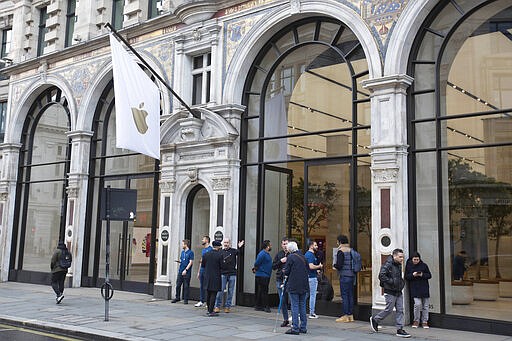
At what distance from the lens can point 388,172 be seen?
12.9 meters

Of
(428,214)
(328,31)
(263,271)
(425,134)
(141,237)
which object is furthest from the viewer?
(141,237)

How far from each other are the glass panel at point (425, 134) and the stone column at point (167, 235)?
24.9 ft

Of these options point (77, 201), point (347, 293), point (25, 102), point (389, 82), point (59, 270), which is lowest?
point (347, 293)

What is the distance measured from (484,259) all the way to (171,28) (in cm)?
1209

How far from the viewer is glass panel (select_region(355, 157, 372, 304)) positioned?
44.2 ft

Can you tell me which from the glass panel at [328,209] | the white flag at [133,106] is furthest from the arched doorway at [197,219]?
the glass panel at [328,209]

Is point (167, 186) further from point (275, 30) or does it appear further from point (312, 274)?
point (312, 274)

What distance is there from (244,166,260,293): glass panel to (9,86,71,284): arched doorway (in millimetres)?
8760

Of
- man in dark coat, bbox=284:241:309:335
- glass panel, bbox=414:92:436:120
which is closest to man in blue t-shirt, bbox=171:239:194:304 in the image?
man in dark coat, bbox=284:241:309:335

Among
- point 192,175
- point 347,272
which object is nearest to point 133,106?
point 192,175

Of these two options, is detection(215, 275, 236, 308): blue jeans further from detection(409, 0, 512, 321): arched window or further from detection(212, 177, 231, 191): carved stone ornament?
detection(409, 0, 512, 321): arched window

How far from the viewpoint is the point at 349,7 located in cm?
1426

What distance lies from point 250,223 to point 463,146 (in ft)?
21.0

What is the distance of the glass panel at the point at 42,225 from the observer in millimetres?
22000
